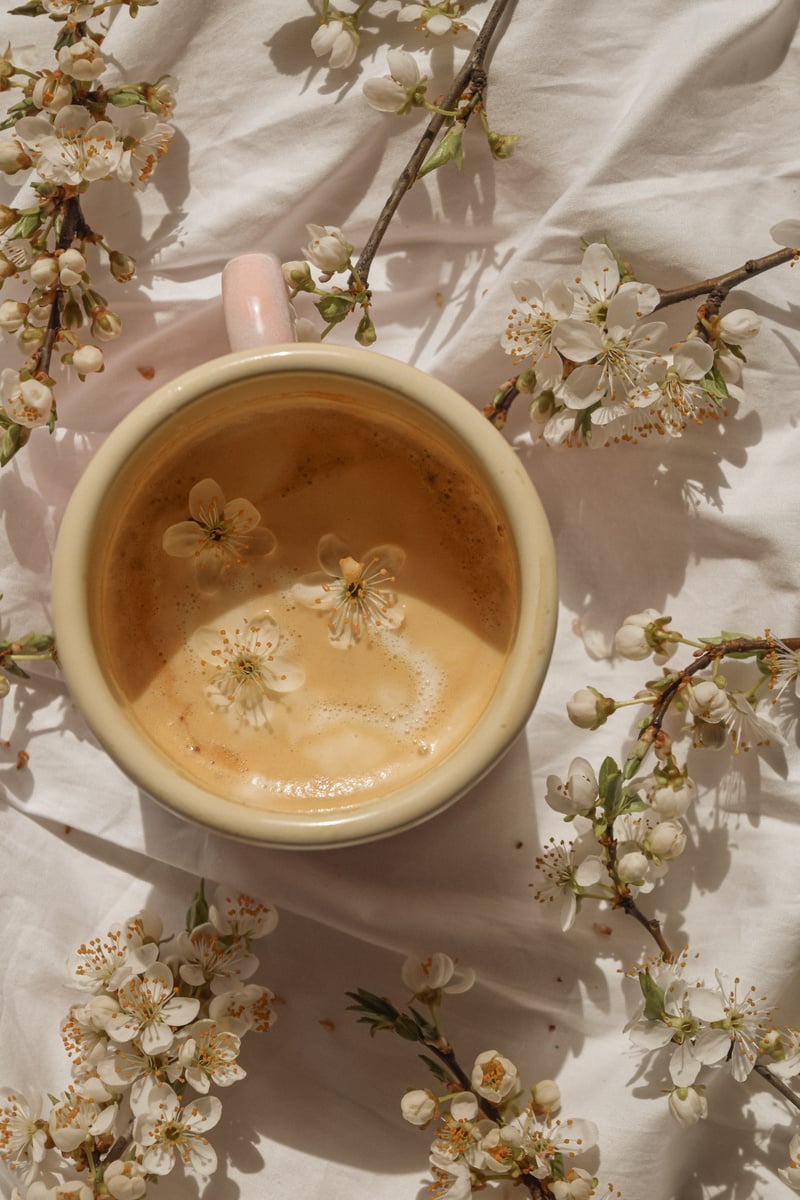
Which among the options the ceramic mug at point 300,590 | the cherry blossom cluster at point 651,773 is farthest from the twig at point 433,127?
the cherry blossom cluster at point 651,773

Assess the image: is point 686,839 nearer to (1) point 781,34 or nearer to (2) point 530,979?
(2) point 530,979

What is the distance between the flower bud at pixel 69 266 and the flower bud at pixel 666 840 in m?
0.56

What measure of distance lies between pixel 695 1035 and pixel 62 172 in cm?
75

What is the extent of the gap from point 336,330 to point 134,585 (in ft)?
0.85

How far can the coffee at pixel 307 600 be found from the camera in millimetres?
785

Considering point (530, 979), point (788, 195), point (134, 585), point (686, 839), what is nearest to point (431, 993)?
point (530, 979)

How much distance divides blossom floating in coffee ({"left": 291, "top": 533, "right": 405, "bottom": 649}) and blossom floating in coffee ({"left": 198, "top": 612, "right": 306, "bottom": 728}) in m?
0.04

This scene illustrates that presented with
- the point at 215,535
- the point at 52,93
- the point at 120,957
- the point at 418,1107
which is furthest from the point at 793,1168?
the point at 52,93

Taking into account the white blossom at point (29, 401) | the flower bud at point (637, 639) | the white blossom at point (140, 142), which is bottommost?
the flower bud at point (637, 639)

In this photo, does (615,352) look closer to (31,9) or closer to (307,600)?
(307,600)

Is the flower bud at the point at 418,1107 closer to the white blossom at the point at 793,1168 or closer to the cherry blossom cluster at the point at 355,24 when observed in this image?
the white blossom at the point at 793,1168

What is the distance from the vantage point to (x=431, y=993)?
856 millimetres

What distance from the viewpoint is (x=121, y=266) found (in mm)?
848

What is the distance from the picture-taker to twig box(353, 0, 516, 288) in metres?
0.84
